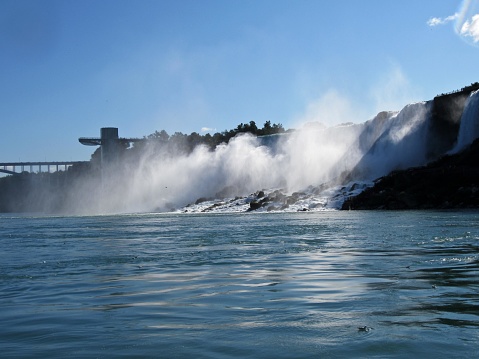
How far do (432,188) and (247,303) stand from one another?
32829 mm

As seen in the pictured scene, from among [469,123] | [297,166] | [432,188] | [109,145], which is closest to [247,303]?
[432,188]

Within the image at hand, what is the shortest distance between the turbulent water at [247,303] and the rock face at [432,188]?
77.0 feet

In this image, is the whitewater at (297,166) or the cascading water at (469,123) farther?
the whitewater at (297,166)

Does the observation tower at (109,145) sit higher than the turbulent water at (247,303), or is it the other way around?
the observation tower at (109,145)

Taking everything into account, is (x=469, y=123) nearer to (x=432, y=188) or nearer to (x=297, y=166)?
(x=432, y=188)

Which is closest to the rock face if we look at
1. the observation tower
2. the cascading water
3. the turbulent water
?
the cascading water

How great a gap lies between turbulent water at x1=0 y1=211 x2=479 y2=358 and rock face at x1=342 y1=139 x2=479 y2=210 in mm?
23461

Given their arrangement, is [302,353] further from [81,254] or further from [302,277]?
[81,254]

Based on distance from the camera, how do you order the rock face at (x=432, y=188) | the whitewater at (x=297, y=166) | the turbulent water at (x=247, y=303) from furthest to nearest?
the whitewater at (x=297, y=166)
the rock face at (x=432, y=188)
the turbulent water at (x=247, y=303)

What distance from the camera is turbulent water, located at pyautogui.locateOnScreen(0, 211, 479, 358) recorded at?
483 centimetres

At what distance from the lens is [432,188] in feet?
123

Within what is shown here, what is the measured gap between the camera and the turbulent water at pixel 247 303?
15.8ft

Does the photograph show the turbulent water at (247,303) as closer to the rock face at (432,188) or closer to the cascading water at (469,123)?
the rock face at (432,188)

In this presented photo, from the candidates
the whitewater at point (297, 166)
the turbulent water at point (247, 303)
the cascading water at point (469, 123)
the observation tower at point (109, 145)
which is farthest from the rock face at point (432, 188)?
the observation tower at point (109, 145)
